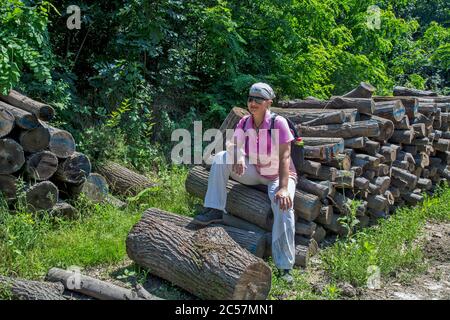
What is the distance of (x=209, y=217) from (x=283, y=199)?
→ 37.8 inches

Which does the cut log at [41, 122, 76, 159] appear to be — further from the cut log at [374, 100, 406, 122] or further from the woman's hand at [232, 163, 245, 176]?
the cut log at [374, 100, 406, 122]

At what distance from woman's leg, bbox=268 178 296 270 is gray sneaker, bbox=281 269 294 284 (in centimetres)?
4

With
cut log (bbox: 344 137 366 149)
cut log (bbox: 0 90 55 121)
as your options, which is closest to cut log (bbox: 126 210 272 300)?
cut log (bbox: 0 90 55 121)

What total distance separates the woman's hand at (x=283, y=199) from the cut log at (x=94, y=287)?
5.16 feet

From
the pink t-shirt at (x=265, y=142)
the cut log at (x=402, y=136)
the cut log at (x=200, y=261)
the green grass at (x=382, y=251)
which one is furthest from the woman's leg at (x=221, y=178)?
the cut log at (x=402, y=136)

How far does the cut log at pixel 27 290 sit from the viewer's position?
4.71m

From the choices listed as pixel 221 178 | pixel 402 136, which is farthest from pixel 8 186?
pixel 402 136

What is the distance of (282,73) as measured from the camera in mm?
11344

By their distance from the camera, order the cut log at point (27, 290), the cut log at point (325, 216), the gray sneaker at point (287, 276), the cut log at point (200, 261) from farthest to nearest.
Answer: the cut log at point (325, 216)
the gray sneaker at point (287, 276)
the cut log at point (200, 261)
the cut log at point (27, 290)

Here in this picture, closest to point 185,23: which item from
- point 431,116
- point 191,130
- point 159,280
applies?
point 191,130

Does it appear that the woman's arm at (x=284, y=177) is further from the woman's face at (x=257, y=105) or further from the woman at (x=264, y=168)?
the woman's face at (x=257, y=105)

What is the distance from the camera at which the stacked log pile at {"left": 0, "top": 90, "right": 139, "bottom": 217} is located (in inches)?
253

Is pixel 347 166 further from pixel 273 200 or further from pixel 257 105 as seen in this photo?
pixel 257 105

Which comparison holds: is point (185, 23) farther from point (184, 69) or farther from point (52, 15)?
point (52, 15)
